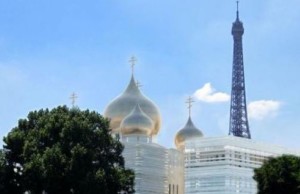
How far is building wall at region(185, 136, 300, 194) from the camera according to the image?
169 ft

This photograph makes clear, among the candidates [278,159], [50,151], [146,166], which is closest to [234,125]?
[146,166]

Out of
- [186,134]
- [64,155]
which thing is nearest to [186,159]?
[186,134]

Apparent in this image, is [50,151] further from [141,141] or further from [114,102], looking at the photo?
[114,102]

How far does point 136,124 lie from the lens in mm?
54844

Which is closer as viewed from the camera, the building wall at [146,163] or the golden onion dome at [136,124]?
the building wall at [146,163]

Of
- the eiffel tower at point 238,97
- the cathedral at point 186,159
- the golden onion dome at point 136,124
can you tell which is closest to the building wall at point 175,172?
the cathedral at point 186,159

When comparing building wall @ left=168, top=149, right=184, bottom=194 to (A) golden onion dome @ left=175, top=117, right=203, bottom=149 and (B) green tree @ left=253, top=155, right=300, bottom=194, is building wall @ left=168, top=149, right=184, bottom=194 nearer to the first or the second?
(A) golden onion dome @ left=175, top=117, right=203, bottom=149

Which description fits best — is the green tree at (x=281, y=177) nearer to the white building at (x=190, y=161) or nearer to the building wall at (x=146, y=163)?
the white building at (x=190, y=161)

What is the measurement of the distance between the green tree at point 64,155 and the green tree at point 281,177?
21.5ft

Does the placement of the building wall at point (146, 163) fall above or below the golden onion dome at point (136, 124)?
below

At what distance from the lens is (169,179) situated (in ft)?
184

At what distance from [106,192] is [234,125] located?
46.3 meters

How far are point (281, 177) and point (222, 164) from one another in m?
17.1

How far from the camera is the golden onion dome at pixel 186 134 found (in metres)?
60.7
